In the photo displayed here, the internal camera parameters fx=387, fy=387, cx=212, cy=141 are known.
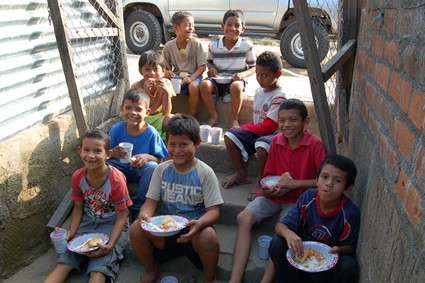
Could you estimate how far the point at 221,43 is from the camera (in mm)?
4461

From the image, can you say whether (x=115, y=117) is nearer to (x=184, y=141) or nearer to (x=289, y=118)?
(x=184, y=141)

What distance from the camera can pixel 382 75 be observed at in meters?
1.86

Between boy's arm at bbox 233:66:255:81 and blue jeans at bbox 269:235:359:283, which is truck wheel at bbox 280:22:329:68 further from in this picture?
blue jeans at bbox 269:235:359:283

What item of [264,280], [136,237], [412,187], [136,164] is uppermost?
[412,187]

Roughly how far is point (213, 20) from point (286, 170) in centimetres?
555

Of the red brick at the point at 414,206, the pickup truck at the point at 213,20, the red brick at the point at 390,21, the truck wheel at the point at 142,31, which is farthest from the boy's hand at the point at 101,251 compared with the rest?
the truck wheel at the point at 142,31

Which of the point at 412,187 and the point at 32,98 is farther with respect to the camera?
the point at 32,98

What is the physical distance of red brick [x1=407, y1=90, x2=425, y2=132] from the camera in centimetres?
122

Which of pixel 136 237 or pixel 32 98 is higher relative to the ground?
pixel 32 98

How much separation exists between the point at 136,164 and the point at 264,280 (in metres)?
1.34

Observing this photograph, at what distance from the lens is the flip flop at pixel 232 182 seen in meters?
3.42

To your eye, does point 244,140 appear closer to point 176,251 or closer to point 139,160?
point 139,160

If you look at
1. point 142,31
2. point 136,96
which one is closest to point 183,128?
point 136,96

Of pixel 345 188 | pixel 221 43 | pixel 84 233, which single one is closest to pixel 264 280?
pixel 345 188
